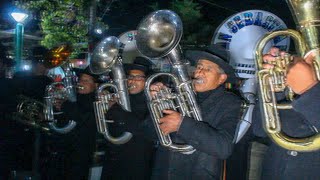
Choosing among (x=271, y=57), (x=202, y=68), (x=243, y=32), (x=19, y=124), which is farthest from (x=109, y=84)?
(x=271, y=57)

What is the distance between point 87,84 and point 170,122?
3071mm

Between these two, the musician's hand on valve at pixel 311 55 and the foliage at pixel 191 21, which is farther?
the foliage at pixel 191 21

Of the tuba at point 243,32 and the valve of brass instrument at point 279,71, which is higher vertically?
the tuba at point 243,32

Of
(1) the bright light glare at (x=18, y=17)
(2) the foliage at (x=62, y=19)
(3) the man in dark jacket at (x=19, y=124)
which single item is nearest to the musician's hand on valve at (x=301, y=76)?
(3) the man in dark jacket at (x=19, y=124)

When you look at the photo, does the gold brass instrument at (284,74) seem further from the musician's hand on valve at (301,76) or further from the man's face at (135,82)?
the man's face at (135,82)

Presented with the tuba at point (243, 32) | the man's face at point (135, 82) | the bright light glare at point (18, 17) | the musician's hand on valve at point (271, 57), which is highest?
the bright light glare at point (18, 17)

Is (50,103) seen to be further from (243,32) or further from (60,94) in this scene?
(243,32)

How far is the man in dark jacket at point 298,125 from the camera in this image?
2.35 meters

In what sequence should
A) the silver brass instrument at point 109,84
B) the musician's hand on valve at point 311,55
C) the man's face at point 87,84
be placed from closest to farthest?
the musician's hand on valve at point 311,55, the silver brass instrument at point 109,84, the man's face at point 87,84

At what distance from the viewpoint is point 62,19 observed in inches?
551

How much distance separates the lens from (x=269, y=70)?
8.48ft

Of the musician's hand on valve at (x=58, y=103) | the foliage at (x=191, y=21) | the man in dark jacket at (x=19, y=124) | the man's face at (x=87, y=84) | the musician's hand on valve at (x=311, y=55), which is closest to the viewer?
the musician's hand on valve at (x=311, y=55)

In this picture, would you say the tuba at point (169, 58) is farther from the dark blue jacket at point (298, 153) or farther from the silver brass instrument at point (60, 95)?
the silver brass instrument at point (60, 95)

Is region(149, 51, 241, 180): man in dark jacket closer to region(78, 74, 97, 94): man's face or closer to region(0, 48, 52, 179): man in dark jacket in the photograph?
region(78, 74, 97, 94): man's face
